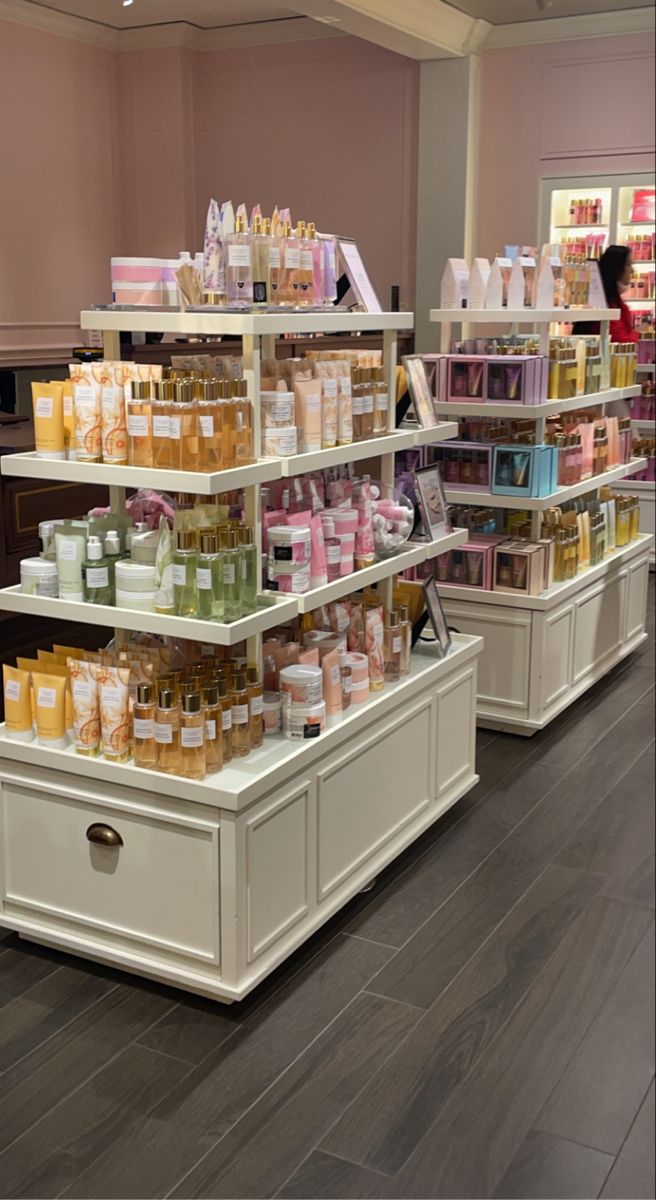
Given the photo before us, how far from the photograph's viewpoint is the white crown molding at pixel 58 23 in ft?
24.8

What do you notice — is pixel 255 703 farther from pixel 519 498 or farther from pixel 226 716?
pixel 519 498

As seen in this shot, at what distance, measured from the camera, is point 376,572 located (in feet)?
10.3

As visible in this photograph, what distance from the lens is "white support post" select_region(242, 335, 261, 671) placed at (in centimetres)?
254

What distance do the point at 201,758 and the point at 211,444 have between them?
68 cm

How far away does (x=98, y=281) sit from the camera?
29.1 ft

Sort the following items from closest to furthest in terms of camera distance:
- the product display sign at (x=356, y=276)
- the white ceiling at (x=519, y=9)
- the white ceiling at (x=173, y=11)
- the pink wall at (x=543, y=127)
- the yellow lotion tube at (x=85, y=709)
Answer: the yellow lotion tube at (x=85, y=709), the product display sign at (x=356, y=276), the white ceiling at (x=519, y=9), the pink wall at (x=543, y=127), the white ceiling at (x=173, y=11)


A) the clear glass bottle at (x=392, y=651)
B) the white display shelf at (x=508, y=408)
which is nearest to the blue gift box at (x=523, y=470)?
the white display shelf at (x=508, y=408)

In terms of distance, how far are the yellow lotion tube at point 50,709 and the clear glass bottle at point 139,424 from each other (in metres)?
0.55

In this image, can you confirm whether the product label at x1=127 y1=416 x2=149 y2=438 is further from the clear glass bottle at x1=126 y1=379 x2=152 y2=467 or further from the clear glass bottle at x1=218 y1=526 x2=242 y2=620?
the clear glass bottle at x1=218 y1=526 x2=242 y2=620

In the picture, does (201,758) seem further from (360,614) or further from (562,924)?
(562,924)

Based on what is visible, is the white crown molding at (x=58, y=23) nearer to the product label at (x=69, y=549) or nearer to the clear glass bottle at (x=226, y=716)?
the product label at (x=69, y=549)

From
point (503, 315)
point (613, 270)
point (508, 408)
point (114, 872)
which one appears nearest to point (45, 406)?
point (114, 872)

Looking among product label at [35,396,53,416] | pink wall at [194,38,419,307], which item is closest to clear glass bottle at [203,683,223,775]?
product label at [35,396,53,416]

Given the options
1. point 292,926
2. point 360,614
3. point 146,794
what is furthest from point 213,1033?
point 360,614
